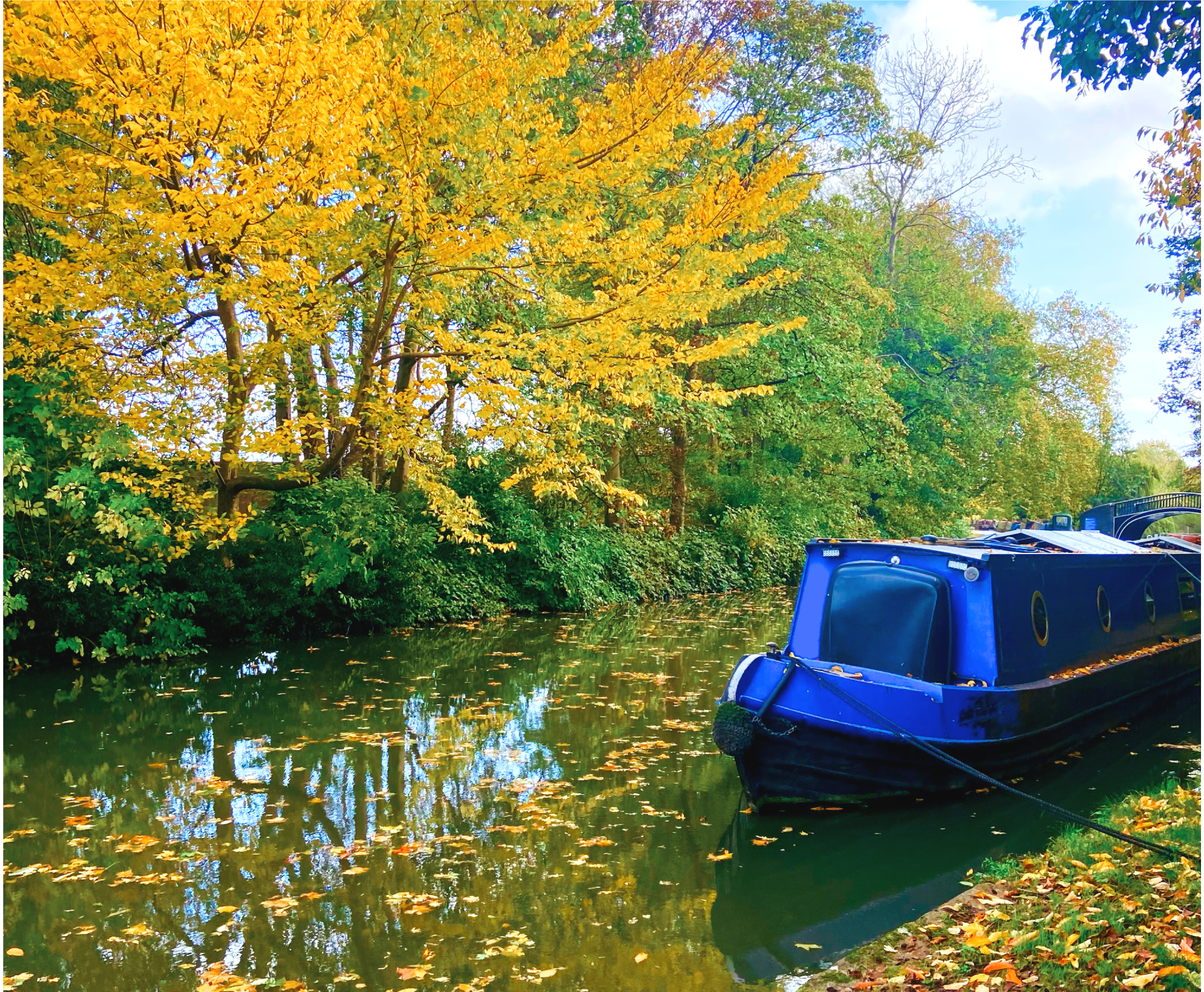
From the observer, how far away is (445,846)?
6.52 metres

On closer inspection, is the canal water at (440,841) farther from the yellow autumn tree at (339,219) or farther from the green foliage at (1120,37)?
the green foliage at (1120,37)

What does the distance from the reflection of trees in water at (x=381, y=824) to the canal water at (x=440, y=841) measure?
25 millimetres

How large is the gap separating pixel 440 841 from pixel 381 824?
0.56 metres

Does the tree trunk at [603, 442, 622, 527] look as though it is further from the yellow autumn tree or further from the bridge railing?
the bridge railing

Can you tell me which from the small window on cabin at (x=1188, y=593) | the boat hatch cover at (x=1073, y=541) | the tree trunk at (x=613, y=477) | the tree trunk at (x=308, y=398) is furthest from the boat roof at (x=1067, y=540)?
the tree trunk at (x=613, y=477)

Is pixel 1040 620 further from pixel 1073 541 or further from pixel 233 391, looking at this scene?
pixel 233 391

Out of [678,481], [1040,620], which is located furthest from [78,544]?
[678,481]

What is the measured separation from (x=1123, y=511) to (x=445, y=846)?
18.3 meters

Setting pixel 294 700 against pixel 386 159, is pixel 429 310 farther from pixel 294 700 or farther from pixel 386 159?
pixel 294 700

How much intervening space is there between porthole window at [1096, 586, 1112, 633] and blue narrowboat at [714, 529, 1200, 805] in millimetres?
30

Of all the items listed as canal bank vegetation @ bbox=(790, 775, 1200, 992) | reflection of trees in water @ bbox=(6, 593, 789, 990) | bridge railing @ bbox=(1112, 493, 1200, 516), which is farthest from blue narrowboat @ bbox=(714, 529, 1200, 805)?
bridge railing @ bbox=(1112, 493, 1200, 516)

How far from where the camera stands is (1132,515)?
18312 millimetres

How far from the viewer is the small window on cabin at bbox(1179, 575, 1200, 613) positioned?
13.3 m

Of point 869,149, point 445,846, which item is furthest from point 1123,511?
point 445,846
